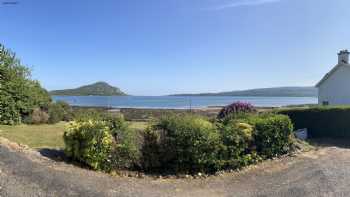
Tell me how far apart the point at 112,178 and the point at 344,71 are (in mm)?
20945

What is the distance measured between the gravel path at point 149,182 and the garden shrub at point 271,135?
40.3 inches

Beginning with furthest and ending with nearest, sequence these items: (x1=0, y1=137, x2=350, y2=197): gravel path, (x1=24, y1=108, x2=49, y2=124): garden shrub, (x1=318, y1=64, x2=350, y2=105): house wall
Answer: (x1=318, y1=64, x2=350, y2=105): house wall
(x1=24, y1=108, x2=49, y2=124): garden shrub
(x1=0, y1=137, x2=350, y2=197): gravel path

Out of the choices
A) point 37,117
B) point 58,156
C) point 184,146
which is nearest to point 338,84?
point 184,146

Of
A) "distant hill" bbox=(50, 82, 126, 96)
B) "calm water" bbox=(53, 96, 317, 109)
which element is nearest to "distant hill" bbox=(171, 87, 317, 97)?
"calm water" bbox=(53, 96, 317, 109)

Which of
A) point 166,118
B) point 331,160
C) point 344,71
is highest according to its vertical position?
point 344,71

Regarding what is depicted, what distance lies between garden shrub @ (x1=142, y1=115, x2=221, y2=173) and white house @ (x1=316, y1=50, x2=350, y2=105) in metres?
17.8

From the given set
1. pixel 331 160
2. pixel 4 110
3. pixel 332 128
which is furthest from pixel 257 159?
pixel 4 110

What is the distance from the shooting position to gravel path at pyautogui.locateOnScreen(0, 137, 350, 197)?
6.11m

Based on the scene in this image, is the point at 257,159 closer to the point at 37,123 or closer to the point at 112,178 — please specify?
the point at 112,178

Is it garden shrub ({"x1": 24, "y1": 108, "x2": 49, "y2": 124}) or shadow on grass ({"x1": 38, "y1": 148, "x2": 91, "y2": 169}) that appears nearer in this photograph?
shadow on grass ({"x1": 38, "y1": 148, "x2": 91, "y2": 169})

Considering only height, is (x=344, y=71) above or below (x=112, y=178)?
above

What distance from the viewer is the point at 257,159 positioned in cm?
944

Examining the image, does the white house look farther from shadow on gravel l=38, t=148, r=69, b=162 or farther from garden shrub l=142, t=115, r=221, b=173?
shadow on gravel l=38, t=148, r=69, b=162

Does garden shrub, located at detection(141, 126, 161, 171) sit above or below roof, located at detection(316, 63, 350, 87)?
below
